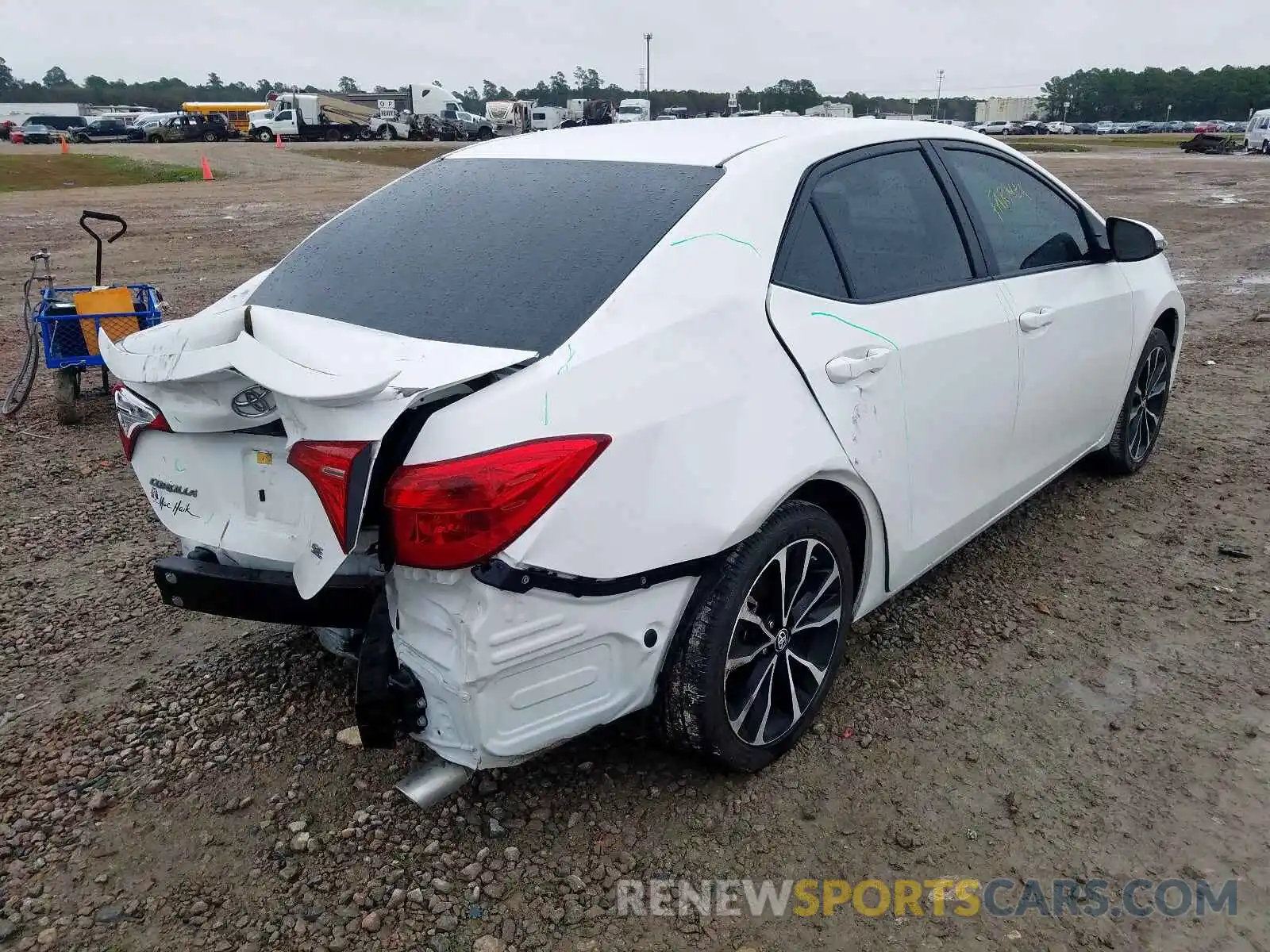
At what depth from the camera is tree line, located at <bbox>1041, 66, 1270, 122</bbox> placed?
105 m

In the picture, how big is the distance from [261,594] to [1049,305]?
2921 mm

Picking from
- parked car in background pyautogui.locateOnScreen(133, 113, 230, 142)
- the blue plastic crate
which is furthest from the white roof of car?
parked car in background pyautogui.locateOnScreen(133, 113, 230, 142)

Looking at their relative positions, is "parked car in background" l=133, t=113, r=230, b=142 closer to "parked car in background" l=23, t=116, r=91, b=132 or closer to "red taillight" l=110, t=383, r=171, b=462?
"parked car in background" l=23, t=116, r=91, b=132

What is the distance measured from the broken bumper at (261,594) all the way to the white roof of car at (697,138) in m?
1.57

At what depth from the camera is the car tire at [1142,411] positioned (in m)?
4.65

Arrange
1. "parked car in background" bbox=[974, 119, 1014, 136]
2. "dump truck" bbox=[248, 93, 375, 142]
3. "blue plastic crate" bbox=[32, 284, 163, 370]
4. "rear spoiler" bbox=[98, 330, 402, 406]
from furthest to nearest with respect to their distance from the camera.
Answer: "parked car in background" bbox=[974, 119, 1014, 136], "dump truck" bbox=[248, 93, 375, 142], "blue plastic crate" bbox=[32, 284, 163, 370], "rear spoiler" bbox=[98, 330, 402, 406]

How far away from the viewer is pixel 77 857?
2.51 meters

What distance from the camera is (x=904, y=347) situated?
9.65 ft

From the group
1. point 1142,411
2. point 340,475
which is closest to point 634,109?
point 1142,411

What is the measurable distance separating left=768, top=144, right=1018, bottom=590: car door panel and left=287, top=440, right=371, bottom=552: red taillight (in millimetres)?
1158

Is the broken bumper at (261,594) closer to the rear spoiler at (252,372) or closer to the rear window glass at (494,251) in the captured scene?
the rear spoiler at (252,372)

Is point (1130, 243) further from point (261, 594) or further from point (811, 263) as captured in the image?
point (261, 594)

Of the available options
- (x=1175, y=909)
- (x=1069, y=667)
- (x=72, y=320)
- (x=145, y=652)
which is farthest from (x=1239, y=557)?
(x=72, y=320)

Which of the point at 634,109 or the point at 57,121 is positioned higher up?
the point at 57,121
